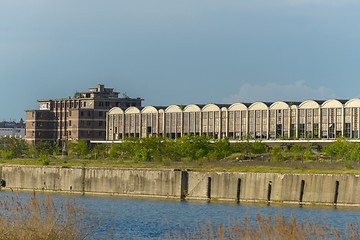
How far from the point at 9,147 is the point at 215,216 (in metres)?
95.6

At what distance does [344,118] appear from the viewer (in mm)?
131375

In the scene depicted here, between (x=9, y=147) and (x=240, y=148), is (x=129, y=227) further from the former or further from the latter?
(x=9, y=147)

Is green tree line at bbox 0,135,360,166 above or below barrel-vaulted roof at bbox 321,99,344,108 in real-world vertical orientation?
below

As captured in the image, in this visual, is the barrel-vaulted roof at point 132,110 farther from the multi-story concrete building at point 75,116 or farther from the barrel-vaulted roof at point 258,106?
the barrel-vaulted roof at point 258,106

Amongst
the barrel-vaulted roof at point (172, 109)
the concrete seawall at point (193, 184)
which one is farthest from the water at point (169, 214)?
the barrel-vaulted roof at point (172, 109)

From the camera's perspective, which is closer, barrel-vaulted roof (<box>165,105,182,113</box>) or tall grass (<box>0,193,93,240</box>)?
tall grass (<box>0,193,93,240</box>)

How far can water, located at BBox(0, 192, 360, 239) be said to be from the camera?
55.8 meters

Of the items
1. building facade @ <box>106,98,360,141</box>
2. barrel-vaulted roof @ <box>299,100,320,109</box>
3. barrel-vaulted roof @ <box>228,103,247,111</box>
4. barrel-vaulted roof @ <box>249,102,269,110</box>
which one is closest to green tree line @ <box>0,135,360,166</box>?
building facade @ <box>106,98,360,141</box>

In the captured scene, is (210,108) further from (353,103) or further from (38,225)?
(38,225)

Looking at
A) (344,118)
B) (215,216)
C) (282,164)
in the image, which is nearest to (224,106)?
(344,118)

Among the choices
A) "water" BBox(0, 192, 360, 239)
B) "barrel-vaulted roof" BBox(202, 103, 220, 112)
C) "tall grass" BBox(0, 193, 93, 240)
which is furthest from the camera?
"barrel-vaulted roof" BBox(202, 103, 220, 112)

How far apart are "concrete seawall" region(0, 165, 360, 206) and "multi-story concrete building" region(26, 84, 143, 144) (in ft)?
227

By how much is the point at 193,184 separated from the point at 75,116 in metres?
94.3

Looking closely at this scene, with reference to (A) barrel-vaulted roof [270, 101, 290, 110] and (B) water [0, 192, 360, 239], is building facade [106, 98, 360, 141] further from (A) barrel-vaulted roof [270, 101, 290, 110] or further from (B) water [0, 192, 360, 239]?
(B) water [0, 192, 360, 239]
